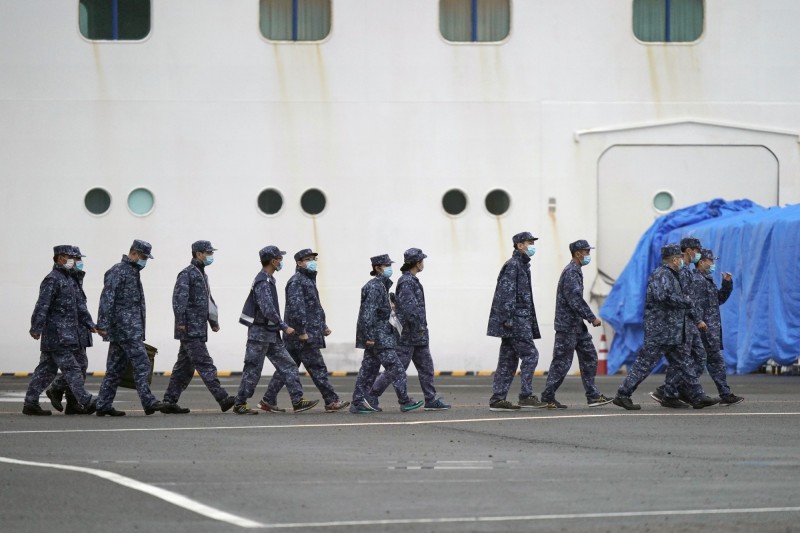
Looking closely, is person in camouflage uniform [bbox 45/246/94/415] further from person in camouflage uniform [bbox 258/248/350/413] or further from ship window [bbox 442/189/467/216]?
ship window [bbox 442/189/467/216]

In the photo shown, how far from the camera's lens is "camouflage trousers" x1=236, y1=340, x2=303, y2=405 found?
15.7 m

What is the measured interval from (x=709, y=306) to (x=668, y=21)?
9.00 meters

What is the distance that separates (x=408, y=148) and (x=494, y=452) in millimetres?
13274

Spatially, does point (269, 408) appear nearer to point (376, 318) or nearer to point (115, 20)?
point (376, 318)

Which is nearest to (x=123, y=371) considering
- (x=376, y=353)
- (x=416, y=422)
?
(x=376, y=353)

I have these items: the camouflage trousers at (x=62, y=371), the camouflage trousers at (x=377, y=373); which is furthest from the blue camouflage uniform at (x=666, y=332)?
the camouflage trousers at (x=62, y=371)

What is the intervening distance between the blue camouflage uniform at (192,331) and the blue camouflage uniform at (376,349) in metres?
1.38

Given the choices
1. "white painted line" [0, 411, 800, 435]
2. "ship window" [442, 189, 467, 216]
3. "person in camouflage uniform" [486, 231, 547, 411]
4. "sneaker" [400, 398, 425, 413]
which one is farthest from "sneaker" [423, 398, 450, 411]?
"ship window" [442, 189, 467, 216]

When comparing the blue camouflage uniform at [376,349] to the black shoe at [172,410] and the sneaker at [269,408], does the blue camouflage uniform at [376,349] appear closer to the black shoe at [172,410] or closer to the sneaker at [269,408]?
the sneaker at [269,408]

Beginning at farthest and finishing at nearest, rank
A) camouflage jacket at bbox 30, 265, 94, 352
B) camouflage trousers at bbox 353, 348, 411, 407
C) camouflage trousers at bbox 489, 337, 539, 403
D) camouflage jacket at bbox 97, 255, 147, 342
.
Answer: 1. camouflage trousers at bbox 489, 337, 539, 403
2. camouflage trousers at bbox 353, 348, 411, 407
3. camouflage jacket at bbox 30, 265, 94, 352
4. camouflage jacket at bbox 97, 255, 147, 342

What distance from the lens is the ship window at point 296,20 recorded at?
24.6 m

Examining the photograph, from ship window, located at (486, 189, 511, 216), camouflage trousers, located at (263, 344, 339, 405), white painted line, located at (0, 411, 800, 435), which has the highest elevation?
Answer: ship window, located at (486, 189, 511, 216)

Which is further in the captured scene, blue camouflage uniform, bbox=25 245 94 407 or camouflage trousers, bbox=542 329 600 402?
camouflage trousers, bbox=542 329 600 402

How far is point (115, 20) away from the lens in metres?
24.7
